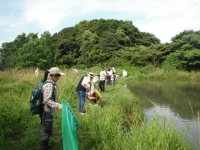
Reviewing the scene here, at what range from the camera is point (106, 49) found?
38.7 meters

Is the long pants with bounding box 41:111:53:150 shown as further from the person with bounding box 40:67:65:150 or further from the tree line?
the tree line

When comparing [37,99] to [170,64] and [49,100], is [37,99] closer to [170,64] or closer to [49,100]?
[49,100]

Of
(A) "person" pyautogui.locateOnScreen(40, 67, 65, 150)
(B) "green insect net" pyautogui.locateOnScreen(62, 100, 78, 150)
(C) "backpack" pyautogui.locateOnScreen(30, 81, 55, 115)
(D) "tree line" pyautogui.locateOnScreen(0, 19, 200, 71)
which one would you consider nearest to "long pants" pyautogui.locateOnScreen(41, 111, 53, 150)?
(A) "person" pyautogui.locateOnScreen(40, 67, 65, 150)

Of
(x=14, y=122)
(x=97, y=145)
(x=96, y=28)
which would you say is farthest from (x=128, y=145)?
(x=96, y=28)

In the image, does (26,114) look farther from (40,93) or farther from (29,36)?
(29,36)

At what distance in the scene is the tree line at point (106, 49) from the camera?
31.5m

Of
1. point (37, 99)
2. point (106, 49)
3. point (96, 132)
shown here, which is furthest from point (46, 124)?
point (106, 49)

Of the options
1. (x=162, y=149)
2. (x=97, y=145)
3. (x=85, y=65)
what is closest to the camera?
(x=162, y=149)

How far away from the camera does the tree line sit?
31.5 m

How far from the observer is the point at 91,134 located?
448 centimetres

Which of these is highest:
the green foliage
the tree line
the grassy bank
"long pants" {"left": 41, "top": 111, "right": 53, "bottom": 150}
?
the tree line

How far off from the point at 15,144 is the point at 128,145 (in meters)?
2.55

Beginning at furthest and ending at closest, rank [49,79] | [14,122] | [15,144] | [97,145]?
[14,122], [15,144], [97,145], [49,79]

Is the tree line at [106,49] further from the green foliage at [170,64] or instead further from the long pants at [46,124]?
the long pants at [46,124]
